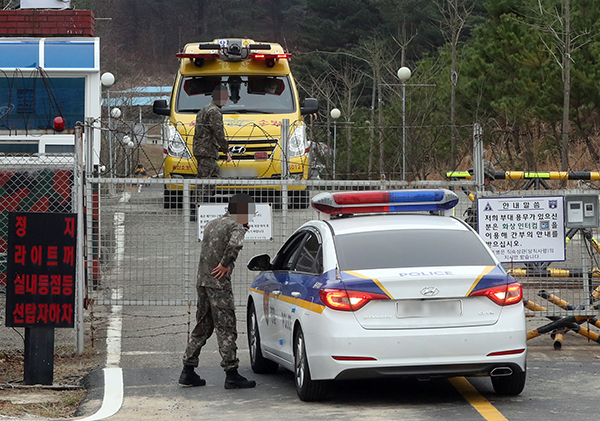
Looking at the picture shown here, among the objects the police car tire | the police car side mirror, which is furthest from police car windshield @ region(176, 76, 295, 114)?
the police car tire

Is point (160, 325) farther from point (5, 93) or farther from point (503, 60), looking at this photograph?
point (503, 60)

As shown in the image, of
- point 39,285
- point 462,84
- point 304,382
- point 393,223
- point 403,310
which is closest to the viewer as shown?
point 403,310

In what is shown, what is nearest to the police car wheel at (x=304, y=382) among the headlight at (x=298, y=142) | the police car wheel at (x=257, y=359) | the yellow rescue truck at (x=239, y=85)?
the police car wheel at (x=257, y=359)

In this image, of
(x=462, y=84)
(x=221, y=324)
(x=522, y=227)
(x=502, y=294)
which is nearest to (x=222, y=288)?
(x=221, y=324)

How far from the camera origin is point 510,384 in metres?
7.41

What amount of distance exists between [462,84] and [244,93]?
18872mm

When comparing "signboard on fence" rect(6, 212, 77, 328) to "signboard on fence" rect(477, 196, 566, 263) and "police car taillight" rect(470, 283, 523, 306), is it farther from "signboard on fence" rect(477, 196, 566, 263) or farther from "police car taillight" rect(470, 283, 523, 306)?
"signboard on fence" rect(477, 196, 566, 263)

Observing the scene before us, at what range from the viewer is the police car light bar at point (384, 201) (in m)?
8.45

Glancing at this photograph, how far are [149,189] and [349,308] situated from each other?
3.79m

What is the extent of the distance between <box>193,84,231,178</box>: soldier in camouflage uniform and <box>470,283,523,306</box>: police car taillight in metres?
6.25

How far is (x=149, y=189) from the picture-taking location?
1005cm

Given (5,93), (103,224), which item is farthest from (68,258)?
(5,93)

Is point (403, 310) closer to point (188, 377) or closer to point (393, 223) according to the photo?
point (393, 223)

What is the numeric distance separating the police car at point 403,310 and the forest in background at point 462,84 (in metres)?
2.59
